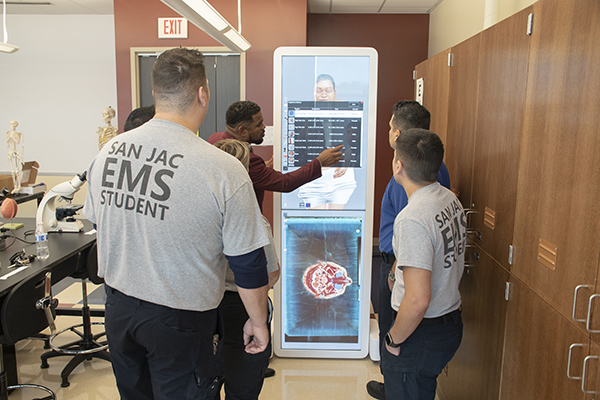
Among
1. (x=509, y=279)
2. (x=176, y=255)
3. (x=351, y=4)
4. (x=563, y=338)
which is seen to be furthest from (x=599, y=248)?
(x=351, y=4)

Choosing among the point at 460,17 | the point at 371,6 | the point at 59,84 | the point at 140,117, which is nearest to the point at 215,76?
the point at 371,6

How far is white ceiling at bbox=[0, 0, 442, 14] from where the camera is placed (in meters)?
5.39

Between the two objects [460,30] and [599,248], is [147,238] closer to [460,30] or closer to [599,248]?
[599,248]

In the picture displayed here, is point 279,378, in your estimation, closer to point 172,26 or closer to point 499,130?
point 499,130

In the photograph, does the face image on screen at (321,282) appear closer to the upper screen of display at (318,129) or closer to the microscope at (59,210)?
the upper screen of display at (318,129)

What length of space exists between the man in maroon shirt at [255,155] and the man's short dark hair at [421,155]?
0.87 m

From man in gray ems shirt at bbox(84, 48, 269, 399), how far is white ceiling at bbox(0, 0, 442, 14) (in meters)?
4.44

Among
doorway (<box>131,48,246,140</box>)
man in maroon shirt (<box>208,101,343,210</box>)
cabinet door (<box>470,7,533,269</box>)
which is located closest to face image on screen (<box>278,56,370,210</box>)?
man in maroon shirt (<box>208,101,343,210</box>)

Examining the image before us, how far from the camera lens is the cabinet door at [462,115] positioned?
2.17m

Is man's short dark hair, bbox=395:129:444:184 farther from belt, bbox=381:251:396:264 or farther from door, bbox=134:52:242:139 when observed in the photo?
door, bbox=134:52:242:139

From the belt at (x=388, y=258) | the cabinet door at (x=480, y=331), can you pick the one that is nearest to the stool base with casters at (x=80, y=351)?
the belt at (x=388, y=258)

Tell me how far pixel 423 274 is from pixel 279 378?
1.75m

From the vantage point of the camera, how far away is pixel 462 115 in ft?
7.57

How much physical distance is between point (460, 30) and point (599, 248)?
3.93 metres
